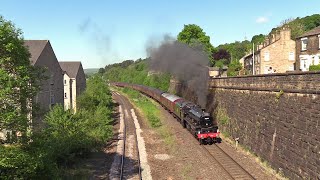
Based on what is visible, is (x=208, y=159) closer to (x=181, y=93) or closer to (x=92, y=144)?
(x=92, y=144)

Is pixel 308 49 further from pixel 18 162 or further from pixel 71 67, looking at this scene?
pixel 18 162

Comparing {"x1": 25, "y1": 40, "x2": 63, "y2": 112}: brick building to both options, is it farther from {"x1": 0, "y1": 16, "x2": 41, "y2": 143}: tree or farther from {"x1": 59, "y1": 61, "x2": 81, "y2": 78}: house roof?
{"x1": 0, "y1": 16, "x2": 41, "y2": 143}: tree

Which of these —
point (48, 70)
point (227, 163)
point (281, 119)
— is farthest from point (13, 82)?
point (48, 70)

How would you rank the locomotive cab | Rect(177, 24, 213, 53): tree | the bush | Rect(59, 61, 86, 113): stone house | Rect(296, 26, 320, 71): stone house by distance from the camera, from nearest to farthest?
1. the bush
2. the locomotive cab
3. Rect(296, 26, 320, 71): stone house
4. Rect(59, 61, 86, 113): stone house
5. Rect(177, 24, 213, 53): tree

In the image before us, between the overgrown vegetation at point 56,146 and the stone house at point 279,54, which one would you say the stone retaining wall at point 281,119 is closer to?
the overgrown vegetation at point 56,146

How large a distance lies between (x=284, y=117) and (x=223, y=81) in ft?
38.4

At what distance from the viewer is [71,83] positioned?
45.5 metres

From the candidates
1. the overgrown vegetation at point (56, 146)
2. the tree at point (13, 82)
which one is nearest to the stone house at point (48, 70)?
the overgrown vegetation at point (56, 146)

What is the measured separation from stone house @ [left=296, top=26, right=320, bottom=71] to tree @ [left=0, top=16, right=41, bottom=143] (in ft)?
110

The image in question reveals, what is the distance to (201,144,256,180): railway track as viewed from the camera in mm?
15878

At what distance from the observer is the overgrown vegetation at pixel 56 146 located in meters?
10.7

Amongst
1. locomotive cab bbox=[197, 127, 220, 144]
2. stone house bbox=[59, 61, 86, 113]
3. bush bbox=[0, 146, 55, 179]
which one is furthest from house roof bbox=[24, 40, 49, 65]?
bush bbox=[0, 146, 55, 179]

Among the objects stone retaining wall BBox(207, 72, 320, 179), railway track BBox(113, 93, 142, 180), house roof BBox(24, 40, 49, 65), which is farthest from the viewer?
house roof BBox(24, 40, 49, 65)

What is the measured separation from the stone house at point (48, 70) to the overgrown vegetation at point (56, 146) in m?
3.87
